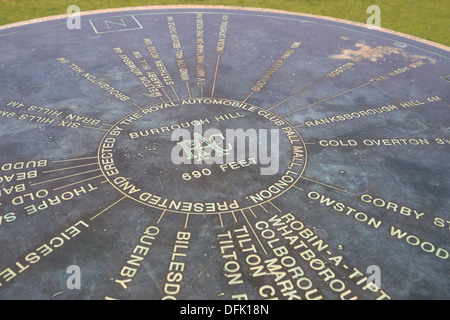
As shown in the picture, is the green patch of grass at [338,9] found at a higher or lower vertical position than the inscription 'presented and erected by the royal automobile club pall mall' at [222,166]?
higher

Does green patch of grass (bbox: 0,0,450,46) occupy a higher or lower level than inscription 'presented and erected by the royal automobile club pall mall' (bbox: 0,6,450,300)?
higher

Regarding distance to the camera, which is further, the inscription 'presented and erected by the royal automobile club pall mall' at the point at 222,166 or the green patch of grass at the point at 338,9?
the green patch of grass at the point at 338,9

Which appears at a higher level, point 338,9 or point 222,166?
point 338,9

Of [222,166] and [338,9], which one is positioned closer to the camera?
[222,166]

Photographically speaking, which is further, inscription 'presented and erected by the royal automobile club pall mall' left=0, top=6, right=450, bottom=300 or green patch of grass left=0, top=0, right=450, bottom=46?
green patch of grass left=0, top=0, right=450, bottom=46
